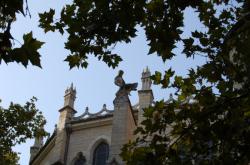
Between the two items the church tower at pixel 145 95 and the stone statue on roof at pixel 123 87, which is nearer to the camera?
the stone statue on roof at pixel 123 87

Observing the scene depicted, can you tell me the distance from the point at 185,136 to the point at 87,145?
18815mm

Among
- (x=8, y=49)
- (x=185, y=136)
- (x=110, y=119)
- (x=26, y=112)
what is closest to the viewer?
(x=8, y=49)

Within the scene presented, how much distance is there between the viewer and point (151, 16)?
28.9 ft

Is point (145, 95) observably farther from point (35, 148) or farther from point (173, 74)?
point (173, 74)

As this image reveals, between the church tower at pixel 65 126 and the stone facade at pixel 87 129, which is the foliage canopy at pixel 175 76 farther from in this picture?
the church tower at pixel 65 126

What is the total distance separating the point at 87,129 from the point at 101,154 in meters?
1.89

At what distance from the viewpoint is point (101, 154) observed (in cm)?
2653

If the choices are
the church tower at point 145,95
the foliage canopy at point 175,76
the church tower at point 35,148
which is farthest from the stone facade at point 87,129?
the foliage canopy at point 175,76

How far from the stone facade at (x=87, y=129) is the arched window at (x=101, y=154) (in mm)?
73

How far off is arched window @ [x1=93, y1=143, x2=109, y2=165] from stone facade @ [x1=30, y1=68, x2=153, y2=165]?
73 mm

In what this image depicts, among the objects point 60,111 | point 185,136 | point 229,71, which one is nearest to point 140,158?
point 185,136

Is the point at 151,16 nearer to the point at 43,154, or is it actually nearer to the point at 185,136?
the point at 185,136

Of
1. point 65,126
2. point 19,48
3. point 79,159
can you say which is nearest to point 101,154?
point 79,159

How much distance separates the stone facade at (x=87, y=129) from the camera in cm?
2514
